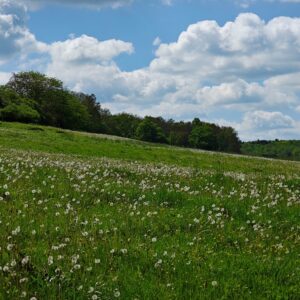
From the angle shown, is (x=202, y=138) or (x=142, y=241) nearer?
(x=142, y=241)

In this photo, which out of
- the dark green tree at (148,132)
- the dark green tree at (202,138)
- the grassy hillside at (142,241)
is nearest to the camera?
the grassy hillside at (142,241)

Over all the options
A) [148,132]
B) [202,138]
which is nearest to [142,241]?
[148,132]

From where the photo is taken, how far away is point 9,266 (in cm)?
732

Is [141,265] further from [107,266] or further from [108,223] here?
[108,223]

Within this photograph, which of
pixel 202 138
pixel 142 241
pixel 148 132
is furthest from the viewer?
pixel 202 138

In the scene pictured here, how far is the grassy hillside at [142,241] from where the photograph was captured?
23.0 ft

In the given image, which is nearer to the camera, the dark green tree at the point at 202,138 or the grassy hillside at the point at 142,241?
the grassy hillside at the point at 142,241

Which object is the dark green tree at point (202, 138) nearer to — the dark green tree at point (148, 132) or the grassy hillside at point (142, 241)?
the dark green tree at point (148, 132)

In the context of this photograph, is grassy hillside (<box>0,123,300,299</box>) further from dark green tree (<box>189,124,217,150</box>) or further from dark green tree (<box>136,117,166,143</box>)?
dark green tree (<box>189,124,217,150</box>)

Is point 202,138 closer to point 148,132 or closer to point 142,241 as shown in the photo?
point 148,132

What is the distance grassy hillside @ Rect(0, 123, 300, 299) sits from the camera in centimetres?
702

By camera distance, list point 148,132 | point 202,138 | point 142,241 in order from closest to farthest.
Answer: point 142,241, point 148,132, point 202,138

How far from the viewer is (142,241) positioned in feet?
29.2

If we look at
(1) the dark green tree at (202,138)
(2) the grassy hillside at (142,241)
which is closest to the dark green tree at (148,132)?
(1) the dark green tree at (202,138)
